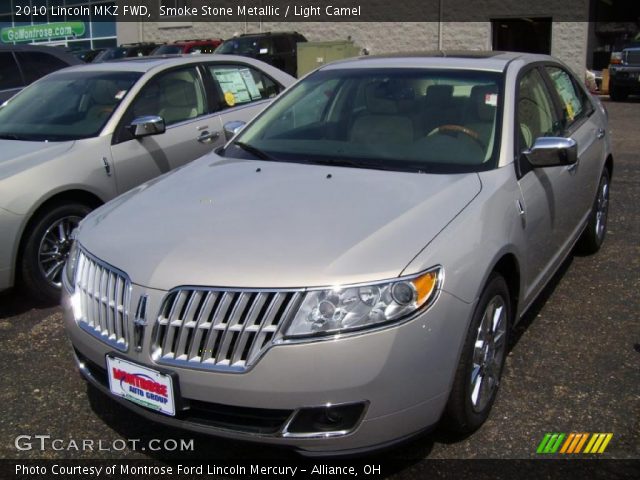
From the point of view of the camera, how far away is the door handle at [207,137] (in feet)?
19.2

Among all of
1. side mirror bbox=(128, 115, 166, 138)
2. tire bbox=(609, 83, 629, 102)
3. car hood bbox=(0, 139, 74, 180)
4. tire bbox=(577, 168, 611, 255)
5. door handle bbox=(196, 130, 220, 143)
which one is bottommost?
tire bbox=(609, 83, 629, 102)

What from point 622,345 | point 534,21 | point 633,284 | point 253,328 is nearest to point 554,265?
point 622,345

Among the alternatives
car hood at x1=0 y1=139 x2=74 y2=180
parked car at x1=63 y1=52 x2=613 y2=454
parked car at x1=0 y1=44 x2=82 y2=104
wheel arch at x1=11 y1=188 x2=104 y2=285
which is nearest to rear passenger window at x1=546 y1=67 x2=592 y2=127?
parked car at x1=63 y1=52 x2=613 y2=454

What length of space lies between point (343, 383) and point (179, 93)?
4114mm

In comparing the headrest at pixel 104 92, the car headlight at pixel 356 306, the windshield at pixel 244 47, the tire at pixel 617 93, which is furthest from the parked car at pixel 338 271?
the windshield at pixel 244 47

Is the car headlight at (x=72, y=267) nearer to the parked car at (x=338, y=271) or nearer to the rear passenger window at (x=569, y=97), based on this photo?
the parked car at (x=338, y=271)

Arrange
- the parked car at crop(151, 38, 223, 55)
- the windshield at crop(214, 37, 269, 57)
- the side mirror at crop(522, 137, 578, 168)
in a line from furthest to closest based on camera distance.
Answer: the parked car at crop(151, 38, 223, 55)
the windshield at crop(214, 37, 269, 57)
the side mirror at crop(522, 137, 578, 168)

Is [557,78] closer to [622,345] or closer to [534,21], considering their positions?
[622,345]

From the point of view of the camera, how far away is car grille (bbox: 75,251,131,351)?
8.87ft

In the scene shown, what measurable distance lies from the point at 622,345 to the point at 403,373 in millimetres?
1972

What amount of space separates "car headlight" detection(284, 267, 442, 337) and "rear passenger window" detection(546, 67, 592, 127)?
8.09ft

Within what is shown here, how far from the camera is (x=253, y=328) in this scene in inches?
96.6

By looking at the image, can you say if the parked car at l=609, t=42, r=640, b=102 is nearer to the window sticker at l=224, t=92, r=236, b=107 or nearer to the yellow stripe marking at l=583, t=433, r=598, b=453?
the window sticker at l=224, t=92, r=236, b=107

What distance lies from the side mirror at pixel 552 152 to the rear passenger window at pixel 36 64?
6.78m
